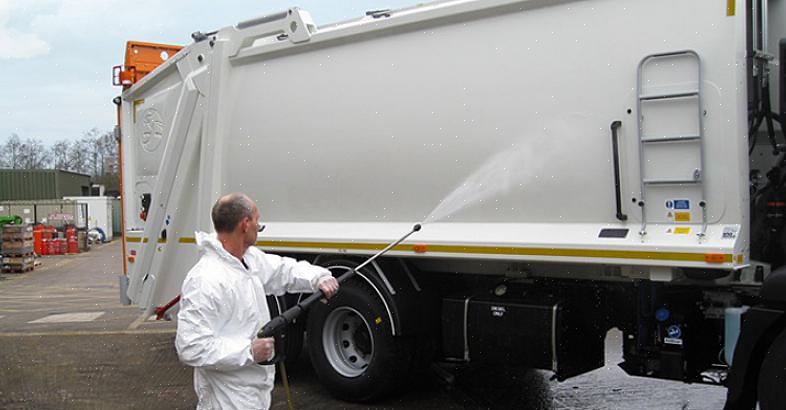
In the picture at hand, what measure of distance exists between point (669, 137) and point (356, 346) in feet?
10.0

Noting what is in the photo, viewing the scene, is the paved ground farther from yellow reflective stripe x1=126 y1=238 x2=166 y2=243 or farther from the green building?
the green building

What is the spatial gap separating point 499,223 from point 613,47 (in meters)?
1.34

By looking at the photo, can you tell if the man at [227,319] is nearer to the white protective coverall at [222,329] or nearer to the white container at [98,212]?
the white protective coverall at [222,329]

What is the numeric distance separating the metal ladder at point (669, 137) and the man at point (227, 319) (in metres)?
2.39

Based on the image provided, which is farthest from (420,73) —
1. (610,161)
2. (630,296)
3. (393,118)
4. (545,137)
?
(630,296)

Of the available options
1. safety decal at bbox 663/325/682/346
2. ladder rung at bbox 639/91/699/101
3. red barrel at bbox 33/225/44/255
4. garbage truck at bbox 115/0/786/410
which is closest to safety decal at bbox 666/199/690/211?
garbage truck at bbox 115/0/786/410

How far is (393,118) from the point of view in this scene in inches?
232

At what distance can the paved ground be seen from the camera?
6.33 meters

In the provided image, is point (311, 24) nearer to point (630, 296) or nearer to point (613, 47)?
point (613, 47)

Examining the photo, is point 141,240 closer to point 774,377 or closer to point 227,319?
point 227,319

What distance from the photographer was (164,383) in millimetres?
7227

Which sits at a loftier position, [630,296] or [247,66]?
[247,66]

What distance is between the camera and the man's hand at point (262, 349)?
3.19 metres

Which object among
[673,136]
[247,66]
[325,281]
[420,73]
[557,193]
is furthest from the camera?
[247,66]
